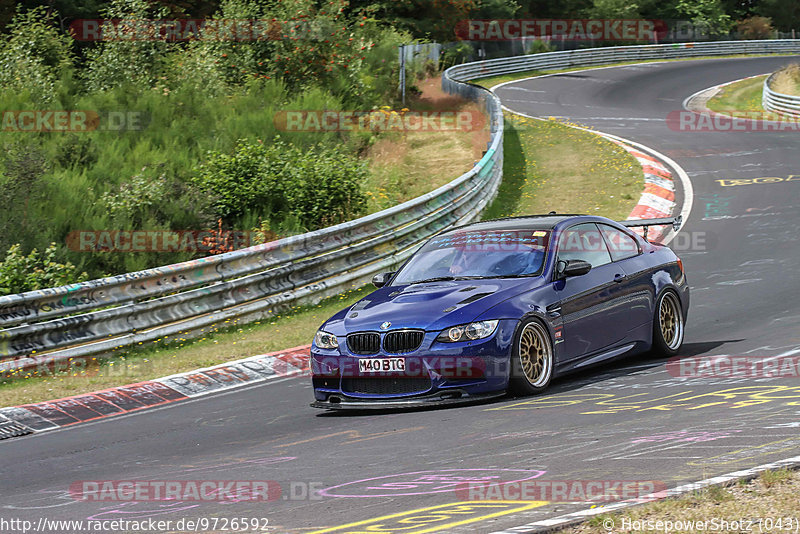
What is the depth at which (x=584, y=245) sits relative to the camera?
9.41 metres

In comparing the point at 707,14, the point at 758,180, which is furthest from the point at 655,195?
the point at 707,14

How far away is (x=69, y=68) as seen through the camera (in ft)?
90.9

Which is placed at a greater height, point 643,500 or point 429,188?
point 643,500

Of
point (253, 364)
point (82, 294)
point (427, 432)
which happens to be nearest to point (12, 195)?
point (82, 294)

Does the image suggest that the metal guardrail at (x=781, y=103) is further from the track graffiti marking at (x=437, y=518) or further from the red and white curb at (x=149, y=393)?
the track graffiti marking at (x=437, y=518)

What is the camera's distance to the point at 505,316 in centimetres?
802

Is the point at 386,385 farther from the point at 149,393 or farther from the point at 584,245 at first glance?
the point at 149,393

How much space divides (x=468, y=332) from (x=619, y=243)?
2.60 meters

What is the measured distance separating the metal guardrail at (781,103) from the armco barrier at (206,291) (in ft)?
65.7

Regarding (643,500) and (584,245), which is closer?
(643,500)

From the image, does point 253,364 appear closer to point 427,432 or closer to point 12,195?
point 427,432

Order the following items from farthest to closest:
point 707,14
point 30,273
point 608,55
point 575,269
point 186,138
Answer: point 707,14, point 608,55, point 186,138, point 30,273, point 575,269

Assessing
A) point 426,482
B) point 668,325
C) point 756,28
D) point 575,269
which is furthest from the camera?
point 756,28

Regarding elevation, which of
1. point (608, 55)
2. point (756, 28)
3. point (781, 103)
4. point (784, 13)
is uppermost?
point (784, 13)
